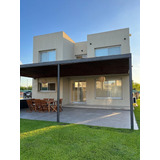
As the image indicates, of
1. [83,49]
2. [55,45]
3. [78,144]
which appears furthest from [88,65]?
[83,49]

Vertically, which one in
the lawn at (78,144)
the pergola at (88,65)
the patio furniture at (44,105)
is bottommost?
the lawn at (78,144)

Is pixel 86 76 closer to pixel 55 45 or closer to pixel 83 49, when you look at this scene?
pixel 83 49

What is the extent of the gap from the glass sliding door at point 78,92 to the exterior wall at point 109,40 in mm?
3246

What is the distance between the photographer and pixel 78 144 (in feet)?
11.7

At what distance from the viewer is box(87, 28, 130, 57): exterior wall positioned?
10.4 meters

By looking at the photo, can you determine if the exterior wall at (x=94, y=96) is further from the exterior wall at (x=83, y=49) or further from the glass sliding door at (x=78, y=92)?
the glass sliding door at (x=78, y=92)

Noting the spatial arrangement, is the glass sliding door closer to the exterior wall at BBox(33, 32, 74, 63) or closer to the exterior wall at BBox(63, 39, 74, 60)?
the exterior wall at BBox(63, 39, 74, 60)

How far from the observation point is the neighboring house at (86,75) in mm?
10484

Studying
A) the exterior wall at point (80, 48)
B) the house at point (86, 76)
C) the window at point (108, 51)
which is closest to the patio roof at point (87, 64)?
the house at point (86, 76)

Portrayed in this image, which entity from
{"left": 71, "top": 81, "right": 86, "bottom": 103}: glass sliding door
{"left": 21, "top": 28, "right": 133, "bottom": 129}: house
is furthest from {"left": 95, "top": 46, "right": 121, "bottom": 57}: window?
{"left": 71, "top": 81, "right": 86, "bottom": 103}: glass sliding door

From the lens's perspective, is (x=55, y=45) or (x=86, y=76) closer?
(x=86, y=76)

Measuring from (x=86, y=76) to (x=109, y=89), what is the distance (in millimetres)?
2499

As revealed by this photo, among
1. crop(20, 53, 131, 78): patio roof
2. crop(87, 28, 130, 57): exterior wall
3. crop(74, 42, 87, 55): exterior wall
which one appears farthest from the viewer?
crop(74, 42, 87, 55): exterior wall
